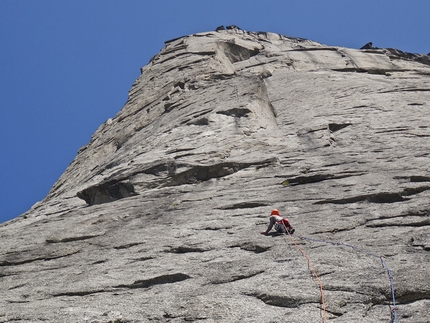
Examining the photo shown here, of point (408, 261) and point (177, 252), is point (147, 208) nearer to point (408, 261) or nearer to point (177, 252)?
point (177, 252)

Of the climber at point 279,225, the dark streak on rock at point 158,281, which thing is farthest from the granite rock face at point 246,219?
the climber at point 279,225

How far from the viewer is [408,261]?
31.6 ft

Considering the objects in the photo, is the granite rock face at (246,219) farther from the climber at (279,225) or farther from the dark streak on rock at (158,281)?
the climber at (279,225)

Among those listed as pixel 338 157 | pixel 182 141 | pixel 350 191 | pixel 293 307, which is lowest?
pixel 293 307

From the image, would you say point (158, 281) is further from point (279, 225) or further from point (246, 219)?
point (246, 219)

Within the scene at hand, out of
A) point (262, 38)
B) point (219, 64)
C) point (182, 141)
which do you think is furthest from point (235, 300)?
point (262, 38)

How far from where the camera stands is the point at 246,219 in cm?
1317

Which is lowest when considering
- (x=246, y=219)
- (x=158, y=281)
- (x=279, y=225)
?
(x=158, y=281)

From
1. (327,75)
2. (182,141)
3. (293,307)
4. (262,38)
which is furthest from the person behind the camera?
(262,38)

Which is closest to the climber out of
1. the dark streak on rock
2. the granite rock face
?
the granite rock face

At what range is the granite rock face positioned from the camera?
364 inches

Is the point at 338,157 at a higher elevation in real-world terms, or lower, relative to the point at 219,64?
lower

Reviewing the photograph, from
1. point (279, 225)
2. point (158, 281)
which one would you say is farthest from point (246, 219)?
point (158, 281)

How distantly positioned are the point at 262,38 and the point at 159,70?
50.3 feet
